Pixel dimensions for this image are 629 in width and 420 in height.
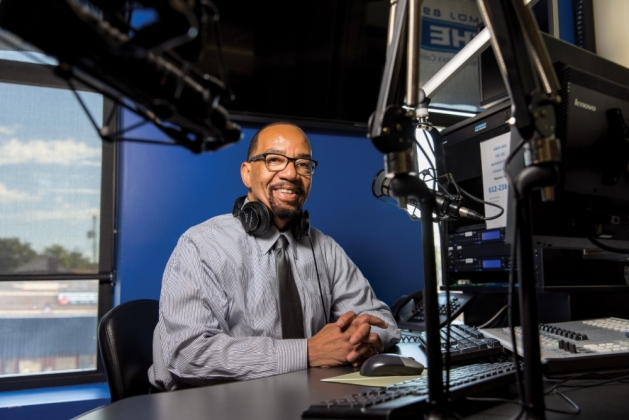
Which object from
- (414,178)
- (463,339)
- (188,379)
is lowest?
(188,379)

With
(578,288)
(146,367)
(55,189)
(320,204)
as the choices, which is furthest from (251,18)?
(578,288)

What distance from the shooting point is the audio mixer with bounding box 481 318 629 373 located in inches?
36.4

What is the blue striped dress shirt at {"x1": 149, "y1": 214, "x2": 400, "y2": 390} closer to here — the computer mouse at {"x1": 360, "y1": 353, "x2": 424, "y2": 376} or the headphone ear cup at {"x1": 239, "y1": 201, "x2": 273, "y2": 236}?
the headphone ear cup at {"x1": 239, "y1": 201, "x2": 273, "y2": 236}

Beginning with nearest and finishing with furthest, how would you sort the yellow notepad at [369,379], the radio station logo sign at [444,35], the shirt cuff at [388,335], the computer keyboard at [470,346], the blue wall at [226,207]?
the yellow notepad at [369,379] → the computer keyboard at [470,346] → the shirt cuff at [388,335] → the blue wall at [226,207] → the radio station logo sign at [444,35]

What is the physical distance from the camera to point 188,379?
1263 mm

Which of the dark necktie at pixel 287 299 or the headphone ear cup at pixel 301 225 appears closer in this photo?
the dark necktie at pixel 287 299

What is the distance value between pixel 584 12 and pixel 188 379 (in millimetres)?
2543

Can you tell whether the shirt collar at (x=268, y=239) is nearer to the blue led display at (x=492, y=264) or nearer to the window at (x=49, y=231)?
the blue led display at (x=492, y=264)

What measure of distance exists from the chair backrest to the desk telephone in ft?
2.67

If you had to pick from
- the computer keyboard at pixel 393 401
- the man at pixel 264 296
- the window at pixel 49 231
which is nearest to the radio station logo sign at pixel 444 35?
the man at pixel 264 296

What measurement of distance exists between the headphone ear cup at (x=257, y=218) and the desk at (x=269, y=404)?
2.16 feet

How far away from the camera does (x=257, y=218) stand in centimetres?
154

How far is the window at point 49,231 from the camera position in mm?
2000

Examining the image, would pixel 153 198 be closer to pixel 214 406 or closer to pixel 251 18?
pixel 251 18
